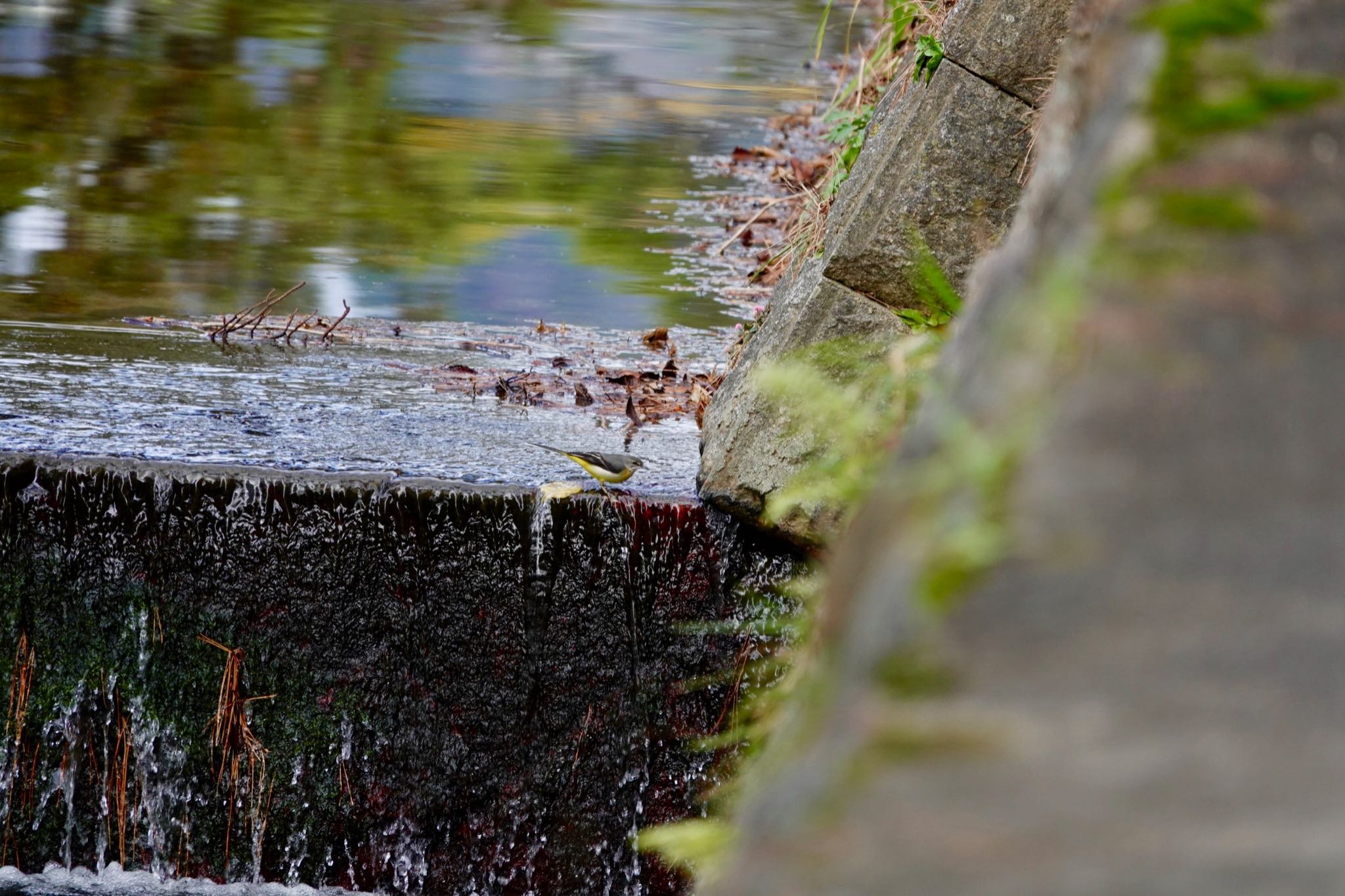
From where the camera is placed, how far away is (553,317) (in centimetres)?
647

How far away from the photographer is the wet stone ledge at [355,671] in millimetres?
3994

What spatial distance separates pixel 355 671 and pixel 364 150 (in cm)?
573

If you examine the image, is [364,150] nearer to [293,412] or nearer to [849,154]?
[293,412]

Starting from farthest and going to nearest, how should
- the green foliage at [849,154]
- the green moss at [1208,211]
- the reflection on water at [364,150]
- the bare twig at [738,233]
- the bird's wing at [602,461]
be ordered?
the bare twig at [738,233]
the reflection on water at [364,150]
the green foliage at [849,154]
the bird's wing at [602,461]
the green moss at [1208,211]

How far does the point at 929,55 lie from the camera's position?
12.7 feet

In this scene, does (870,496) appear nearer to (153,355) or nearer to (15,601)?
(15,601)

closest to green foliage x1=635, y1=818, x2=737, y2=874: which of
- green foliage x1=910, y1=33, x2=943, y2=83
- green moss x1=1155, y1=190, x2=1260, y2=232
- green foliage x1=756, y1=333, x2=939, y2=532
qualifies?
green foliage x1=756, y1=333, x2=939, y2=532

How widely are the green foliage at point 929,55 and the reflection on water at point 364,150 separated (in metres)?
2.54

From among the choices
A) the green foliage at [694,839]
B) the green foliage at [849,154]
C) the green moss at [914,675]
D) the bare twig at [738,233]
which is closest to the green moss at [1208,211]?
the green moss at [914,675]

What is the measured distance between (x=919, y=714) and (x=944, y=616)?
0.23 feet

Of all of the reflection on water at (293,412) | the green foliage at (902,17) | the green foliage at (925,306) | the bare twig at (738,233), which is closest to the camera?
the green foliage at (925,306)

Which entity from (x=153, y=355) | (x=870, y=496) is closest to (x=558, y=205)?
(x=153, y=355)

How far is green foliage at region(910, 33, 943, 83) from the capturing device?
3838mm

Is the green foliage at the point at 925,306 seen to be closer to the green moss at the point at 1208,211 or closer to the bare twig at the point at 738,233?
the green moss at the point at 1208,211
